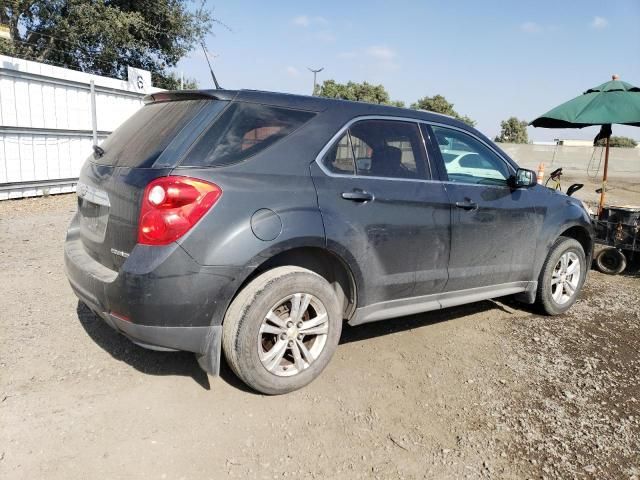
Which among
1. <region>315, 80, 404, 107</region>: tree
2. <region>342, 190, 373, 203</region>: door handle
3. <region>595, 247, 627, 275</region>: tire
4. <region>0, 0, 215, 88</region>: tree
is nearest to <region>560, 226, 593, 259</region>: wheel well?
<region>595, 247, 627, 275</region>: tire

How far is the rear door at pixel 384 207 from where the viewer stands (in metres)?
3.12

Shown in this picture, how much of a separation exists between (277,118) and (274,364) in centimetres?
147

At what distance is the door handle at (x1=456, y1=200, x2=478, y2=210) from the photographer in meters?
3.72

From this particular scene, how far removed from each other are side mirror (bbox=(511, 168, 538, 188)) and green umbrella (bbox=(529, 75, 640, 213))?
3579mm

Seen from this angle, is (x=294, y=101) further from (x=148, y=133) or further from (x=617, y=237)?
(x=617, y=237)

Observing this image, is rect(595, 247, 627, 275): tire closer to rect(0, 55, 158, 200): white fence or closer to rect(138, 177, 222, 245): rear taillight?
rect(138, 177, 222, 245): rear taillight

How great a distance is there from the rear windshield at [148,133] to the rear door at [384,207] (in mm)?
824

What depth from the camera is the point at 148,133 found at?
3.08 metres

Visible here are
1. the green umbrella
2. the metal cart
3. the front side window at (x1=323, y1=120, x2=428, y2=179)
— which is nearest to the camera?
the front side window at (x1=323, y1=120, x2=428, y2=179)

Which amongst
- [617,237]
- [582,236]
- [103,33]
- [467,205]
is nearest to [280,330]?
[467,205]

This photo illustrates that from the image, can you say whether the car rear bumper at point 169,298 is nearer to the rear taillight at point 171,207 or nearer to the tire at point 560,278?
the rear taillight at point 171,207

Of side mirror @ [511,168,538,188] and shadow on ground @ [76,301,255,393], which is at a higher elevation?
side mirror @ [511,168,538,188]

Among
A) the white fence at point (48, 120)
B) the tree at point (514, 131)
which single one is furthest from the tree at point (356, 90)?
the white fence at point (48, 120)

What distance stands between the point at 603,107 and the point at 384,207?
5501mm
